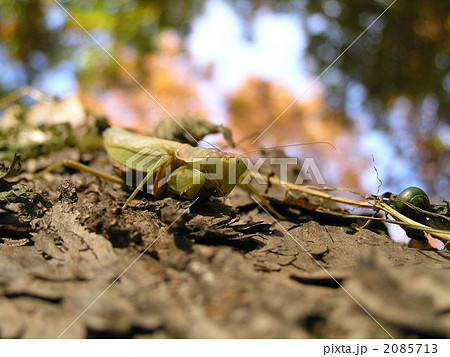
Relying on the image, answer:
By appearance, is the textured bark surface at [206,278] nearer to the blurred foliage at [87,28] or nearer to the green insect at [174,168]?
the green insect at [174,168]

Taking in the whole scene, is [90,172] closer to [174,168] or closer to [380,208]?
[174,168]

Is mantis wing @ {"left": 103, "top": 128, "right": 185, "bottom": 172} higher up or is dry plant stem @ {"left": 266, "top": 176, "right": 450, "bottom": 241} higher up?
mantis wing @ {"left": 103, "top": 128, "right": 185, "bottom": 172}

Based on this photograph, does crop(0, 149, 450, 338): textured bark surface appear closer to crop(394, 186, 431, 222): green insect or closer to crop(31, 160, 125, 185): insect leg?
crop(394, 186, 431, 222): green insect

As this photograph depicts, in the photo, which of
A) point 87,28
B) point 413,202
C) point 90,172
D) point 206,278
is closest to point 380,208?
point 413,202

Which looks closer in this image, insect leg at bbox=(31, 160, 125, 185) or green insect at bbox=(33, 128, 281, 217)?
green insect at bbox=(33, 128, 281, 217)

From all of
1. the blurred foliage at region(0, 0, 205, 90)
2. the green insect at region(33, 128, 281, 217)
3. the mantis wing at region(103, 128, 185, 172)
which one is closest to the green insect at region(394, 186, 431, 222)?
the green insect at region(33, 128, 281, 217)
